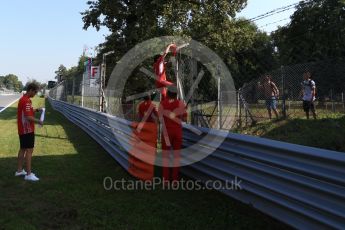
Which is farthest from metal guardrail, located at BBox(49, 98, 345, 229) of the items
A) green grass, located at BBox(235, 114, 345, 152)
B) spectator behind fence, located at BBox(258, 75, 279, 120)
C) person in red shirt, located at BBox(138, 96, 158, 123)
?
spectator behind fence, located at BBox(258, 75, 279, 120)

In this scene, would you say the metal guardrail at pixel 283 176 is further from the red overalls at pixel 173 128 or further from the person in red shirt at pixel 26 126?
the person in red shirt at pixel 26 126

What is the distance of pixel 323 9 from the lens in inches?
2136

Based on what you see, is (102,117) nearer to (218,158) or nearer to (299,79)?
(218,158)

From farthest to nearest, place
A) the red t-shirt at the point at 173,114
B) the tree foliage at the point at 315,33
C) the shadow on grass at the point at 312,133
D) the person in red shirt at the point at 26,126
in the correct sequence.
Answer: the tree foliage at the point at 315,33 < the shadow on grass at the point at 312,133 < the person in red shirt at the point at 26,126 < the red t-shirt at the point at 173,114

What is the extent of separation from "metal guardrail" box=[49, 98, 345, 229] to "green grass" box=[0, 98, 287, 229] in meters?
0.27

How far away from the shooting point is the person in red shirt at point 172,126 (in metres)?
7.23

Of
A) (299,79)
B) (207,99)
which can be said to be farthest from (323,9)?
(207,99)

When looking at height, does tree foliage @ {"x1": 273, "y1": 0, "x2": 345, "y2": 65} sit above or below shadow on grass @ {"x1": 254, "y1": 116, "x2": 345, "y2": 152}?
above

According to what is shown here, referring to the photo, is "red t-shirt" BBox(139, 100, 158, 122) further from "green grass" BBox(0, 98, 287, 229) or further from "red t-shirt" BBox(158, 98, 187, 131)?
"green grass" BBox(0, 98, 287, 229)

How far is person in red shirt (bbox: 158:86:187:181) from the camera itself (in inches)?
285

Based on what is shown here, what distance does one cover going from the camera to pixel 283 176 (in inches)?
186

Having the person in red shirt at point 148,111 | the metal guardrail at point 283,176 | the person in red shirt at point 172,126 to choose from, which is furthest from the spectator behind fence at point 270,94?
the metal guardrail at point 283,176

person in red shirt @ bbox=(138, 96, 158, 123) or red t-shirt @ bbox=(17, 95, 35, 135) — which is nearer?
person in red shirt @ bbox=(138, 96, 158, 123)

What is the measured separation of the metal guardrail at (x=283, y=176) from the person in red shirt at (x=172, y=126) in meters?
0.31
